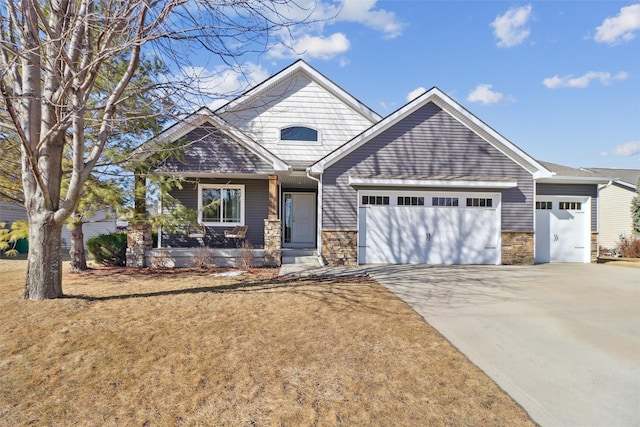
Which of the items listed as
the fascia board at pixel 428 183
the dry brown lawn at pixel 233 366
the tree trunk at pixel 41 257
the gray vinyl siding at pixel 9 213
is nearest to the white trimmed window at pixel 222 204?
the fascia board at pixel 428 183

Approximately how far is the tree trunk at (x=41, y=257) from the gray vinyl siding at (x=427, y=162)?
7175 millimetres

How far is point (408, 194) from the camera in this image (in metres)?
11.6

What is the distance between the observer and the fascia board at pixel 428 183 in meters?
11.2

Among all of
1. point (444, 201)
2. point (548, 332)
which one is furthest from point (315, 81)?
point (548, 332)

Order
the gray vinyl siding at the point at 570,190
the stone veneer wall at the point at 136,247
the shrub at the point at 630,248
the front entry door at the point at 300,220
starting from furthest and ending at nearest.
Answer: the shrub at the point at 630,248 → the front entry door at the point at 300,220 → the gray vinyl siding at the point at 570,190 → the stone veneer wall at the point at 136,247

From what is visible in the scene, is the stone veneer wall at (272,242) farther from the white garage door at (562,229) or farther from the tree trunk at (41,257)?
the white garage door at (562,229)

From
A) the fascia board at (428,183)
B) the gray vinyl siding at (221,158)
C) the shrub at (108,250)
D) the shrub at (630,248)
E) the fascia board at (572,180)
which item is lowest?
the shrub at (630,248)

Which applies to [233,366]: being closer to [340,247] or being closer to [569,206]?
[340,247]

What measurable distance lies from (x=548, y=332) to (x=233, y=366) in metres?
4.62

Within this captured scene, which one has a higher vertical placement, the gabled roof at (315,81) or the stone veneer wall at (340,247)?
the gabled roof at (315,81)

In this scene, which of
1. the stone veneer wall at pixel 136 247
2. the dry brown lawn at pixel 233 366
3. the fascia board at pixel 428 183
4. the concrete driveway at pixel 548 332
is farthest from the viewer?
the fascia board at pixel 428 183

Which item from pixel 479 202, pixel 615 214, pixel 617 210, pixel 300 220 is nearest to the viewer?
pixel 479 202

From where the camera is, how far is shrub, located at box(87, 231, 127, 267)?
1153cm

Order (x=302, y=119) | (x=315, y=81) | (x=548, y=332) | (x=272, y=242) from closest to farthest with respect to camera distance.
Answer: (x=548, y=332) < (x=272, y=242) < (x=302, y=119) < (x=315, y=81)
